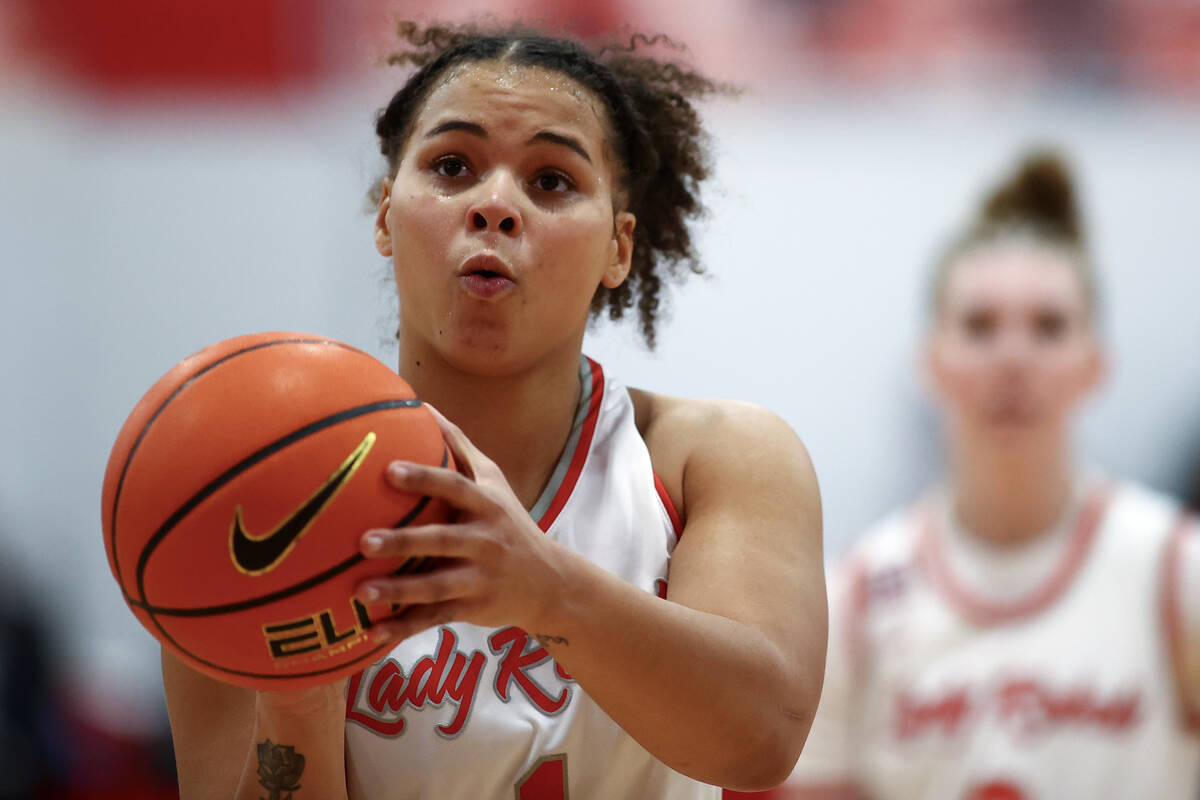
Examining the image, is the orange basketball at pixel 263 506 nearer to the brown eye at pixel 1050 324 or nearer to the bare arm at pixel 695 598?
the bare arm at pixel 695 598

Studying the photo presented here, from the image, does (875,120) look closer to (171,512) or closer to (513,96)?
(513,96)

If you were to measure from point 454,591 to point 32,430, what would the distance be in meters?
4.62

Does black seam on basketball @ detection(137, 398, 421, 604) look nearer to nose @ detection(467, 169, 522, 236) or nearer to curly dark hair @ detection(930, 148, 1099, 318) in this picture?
nose @ detection(467, 169, 522, 236)

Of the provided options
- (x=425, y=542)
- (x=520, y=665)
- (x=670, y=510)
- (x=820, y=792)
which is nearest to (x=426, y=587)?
(x=425, y=542)

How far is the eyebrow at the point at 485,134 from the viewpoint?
78.3 inches

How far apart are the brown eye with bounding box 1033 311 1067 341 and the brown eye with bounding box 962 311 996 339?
141 mm

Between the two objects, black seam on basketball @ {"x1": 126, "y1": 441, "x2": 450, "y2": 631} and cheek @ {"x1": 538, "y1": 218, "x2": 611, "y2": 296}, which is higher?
cheek @ {"x1": 538, "y1": 218, "x2": 611, "y2": 296}

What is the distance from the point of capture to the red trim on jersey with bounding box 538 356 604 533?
6.82ft

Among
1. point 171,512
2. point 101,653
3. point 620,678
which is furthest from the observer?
point 101,653

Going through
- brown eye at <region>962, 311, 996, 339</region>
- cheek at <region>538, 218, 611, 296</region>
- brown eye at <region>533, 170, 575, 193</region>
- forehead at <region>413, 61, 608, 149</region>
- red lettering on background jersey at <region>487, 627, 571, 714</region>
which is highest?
brown eye at <region>962, 311, 996, 339</region>

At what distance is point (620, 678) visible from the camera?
1.59 meters

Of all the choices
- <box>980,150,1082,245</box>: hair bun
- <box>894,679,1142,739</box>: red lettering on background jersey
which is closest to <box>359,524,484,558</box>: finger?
<box>894,679,1142,739</box>: red lettering on background jersey

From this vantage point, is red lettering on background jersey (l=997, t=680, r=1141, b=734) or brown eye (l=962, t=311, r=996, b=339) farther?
brown eye (l=962, t=311, r=996, b=339)

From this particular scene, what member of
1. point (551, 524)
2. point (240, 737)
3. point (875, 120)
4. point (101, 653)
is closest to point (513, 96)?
point (551, 524)
